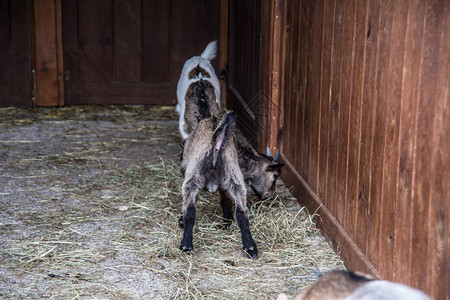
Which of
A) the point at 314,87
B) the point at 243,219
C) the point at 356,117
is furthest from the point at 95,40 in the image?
the point at 356,117

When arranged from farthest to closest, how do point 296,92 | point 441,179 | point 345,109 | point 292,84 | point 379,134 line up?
point 292,84 → point 296,92 → point 345,109 → point 379,134 → point 441,179

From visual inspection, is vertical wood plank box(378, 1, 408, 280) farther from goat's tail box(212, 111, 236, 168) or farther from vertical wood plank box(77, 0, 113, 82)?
vertical wood plank box(77, 0, 113, 82)

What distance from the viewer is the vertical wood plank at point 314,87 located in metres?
4.50

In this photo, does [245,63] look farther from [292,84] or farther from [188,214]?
[188,214]

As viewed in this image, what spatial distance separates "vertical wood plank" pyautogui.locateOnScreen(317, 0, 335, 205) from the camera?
4.23 metres

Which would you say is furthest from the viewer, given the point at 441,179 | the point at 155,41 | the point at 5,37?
the point at 155,41

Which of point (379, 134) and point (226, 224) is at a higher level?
point (379, 134)

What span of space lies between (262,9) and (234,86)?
2436mm

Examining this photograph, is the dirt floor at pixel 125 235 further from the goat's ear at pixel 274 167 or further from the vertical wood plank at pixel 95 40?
the vertical wood plank at pixel 95 40

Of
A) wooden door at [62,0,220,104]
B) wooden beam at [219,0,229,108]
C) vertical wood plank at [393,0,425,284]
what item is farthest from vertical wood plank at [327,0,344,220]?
wooden door at [62,0,220,104]

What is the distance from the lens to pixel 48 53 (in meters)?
8.82

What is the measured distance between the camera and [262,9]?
624 centimetres

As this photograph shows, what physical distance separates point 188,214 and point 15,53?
5706mm

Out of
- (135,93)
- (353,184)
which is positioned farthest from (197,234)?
(135,93)
